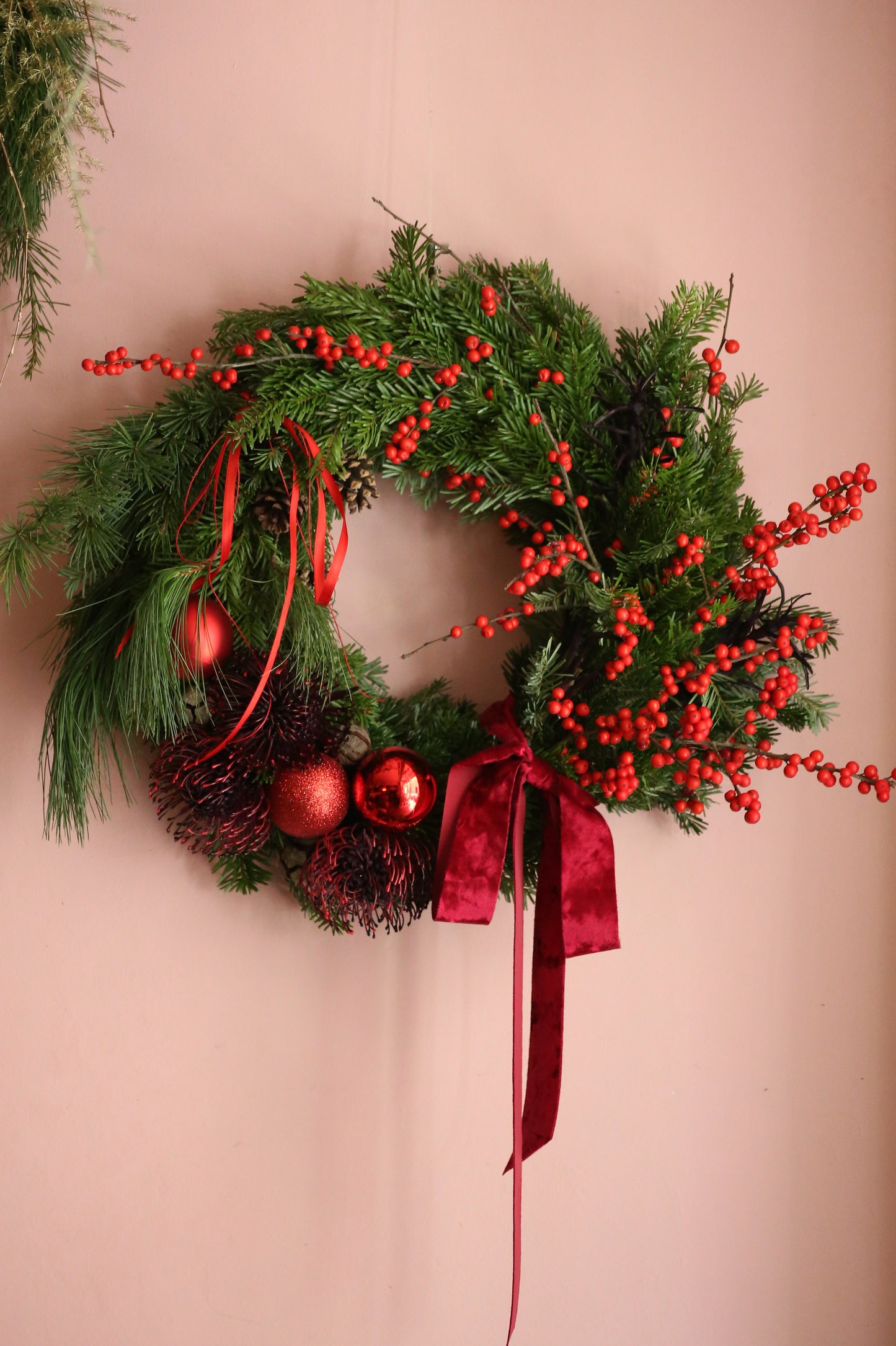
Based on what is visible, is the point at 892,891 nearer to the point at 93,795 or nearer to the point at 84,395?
the point at 93,795

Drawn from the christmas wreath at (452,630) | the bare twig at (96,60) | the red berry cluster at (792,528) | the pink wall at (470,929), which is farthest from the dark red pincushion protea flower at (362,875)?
the bare twig at (96,60)

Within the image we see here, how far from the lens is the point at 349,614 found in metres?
0.90

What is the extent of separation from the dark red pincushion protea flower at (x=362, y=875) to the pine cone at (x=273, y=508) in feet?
0.89

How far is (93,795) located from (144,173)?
59 centimetres

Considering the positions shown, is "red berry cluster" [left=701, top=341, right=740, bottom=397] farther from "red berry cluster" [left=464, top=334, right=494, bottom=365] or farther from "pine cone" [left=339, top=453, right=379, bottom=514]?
"pine cone" [left=339, top=453, right=379, bottom=514]

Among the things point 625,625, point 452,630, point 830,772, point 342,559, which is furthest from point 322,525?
point 830,772

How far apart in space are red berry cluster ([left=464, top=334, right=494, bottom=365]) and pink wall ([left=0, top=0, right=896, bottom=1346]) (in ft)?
0.60

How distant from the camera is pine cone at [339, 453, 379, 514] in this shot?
0.82 m

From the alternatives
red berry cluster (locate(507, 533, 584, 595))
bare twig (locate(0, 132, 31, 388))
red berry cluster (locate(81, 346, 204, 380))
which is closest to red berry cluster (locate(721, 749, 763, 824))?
red berry cluster (locate(507, 533, 584, 595))

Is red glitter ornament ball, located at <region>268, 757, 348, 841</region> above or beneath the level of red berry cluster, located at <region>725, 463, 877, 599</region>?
beneath

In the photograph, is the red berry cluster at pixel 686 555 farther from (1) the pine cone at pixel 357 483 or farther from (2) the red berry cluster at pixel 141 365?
(2) the red berry cluster at pixel 141 365

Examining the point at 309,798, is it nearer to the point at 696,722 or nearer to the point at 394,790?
the point at 394,790

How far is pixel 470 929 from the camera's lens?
93 centimetres

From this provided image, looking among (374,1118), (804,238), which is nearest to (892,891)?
(374,1118)
